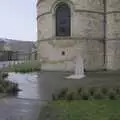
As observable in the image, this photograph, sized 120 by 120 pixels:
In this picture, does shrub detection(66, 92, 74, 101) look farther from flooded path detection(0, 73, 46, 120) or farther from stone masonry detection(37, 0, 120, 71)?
stone masonry detection(37, 0, 120, 71)

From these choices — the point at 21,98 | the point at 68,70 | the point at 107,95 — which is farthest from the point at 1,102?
the point at 68,70

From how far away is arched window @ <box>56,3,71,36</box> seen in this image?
25969 mm

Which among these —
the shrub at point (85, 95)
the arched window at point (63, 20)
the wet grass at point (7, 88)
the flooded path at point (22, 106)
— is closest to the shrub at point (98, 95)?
the shrub at point (85, 95)

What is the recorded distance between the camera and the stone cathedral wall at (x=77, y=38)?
25.8m

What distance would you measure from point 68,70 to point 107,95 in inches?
529

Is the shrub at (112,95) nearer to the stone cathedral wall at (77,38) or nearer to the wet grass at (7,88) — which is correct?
the wet grass at (7,88)

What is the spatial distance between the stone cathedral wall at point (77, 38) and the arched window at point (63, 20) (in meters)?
0.30

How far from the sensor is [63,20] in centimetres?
2608

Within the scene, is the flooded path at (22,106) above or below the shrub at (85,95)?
below

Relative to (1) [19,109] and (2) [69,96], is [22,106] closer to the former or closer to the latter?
(1) [19,109]

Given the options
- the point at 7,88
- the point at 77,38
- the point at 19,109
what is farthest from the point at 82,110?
the point at 77,38

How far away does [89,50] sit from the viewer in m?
26.0

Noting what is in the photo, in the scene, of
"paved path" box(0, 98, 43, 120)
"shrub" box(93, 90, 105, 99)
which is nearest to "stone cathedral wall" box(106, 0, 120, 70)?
"shrub" box(93, 90, 105, 99)

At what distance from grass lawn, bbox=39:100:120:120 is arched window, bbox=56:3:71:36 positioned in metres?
14.9
